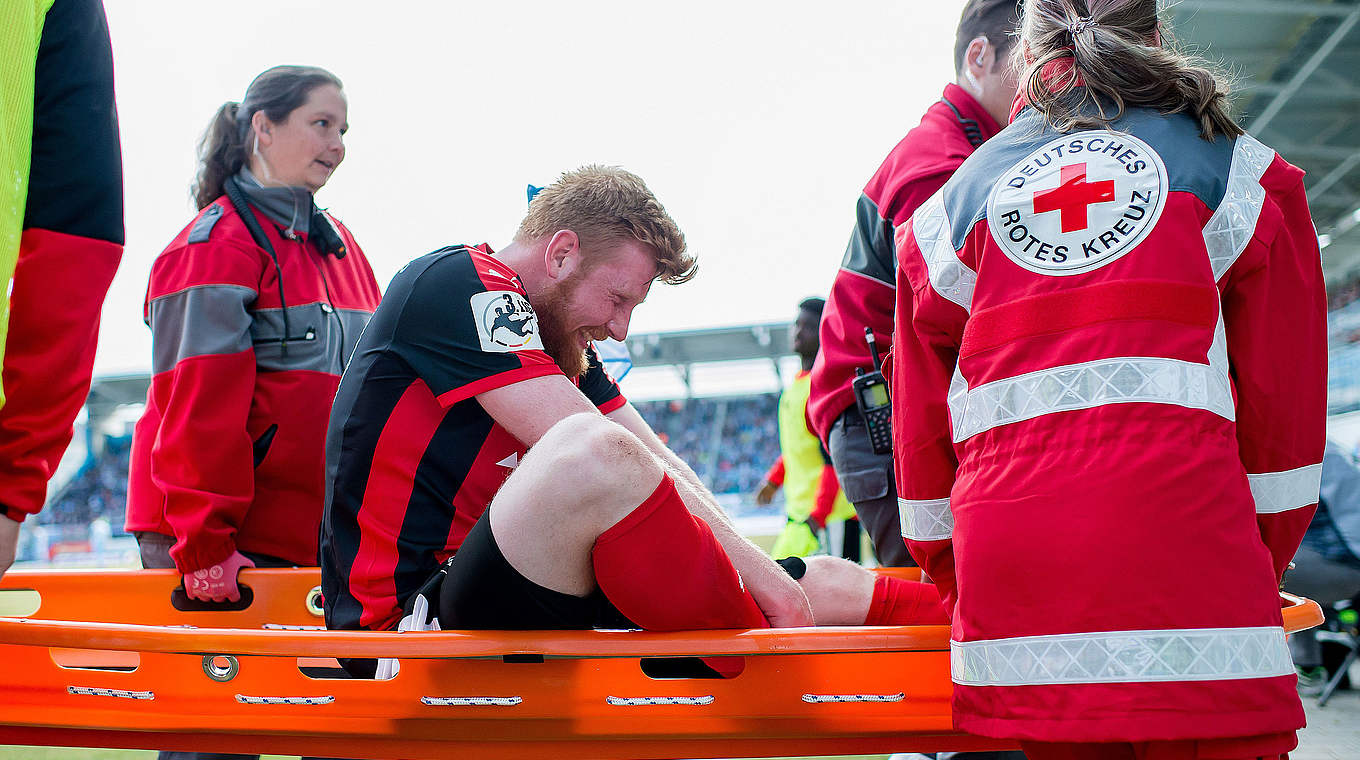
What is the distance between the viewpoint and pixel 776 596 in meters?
1.74

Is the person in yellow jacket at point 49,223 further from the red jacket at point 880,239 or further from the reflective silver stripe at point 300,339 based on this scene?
the red jacket at point 880,239

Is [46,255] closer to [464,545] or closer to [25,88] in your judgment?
[25,88]

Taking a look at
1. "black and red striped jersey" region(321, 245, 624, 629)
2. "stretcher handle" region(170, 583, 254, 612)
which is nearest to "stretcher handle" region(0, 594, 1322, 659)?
"black and red striped jersey" region(321, 245, 624, 629)

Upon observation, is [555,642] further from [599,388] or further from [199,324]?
[199,324]

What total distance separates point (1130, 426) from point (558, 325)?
1167 millimetres

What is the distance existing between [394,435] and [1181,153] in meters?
1.41

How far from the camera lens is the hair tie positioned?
143 cm

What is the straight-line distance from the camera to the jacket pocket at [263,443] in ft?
8.08

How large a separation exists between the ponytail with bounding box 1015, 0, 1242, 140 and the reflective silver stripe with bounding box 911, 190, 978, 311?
0.21 meters

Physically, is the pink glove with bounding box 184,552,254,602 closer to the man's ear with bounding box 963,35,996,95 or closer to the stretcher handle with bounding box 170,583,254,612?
the stretcher handle with bounding box 170,583,254,612

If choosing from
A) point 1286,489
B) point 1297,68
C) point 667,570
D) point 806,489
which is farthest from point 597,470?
point 1297,68

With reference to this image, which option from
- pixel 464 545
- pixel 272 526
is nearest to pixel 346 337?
pixel 272 526

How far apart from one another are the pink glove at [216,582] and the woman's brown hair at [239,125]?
1054 mm

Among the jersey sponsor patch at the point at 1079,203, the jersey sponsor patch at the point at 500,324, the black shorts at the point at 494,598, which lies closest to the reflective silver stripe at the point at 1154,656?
the jersey sponsor patch at the point at 1079,203
